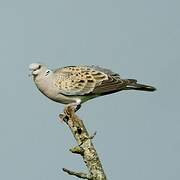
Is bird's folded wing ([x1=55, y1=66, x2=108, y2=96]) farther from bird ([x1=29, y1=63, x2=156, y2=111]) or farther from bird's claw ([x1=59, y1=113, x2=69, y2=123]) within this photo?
bird's claw ([x1=59, y1=113, x2=69, y2=123])

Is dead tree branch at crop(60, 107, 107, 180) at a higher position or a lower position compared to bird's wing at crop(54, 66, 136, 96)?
higher

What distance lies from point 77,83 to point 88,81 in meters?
0.26

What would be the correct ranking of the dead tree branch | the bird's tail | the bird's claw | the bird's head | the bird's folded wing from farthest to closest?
the bird's tail < the bird's folded wing < the bird's head < the bird's claw < the dead tree branch

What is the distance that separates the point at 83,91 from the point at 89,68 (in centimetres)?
66

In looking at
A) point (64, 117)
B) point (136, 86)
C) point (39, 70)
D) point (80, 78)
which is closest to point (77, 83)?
point (80, 78)

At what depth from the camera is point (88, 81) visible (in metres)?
Result: 16.9

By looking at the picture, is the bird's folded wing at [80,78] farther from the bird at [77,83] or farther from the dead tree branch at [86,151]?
the dead tree branch at [86,151]

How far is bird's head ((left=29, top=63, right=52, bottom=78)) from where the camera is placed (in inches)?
635

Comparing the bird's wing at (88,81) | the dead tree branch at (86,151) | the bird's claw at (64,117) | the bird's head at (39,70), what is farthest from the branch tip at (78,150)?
the bird's wing at (88,81)

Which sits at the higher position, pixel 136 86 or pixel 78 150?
pixel 78 150

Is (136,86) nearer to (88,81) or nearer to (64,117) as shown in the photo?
(88,81)

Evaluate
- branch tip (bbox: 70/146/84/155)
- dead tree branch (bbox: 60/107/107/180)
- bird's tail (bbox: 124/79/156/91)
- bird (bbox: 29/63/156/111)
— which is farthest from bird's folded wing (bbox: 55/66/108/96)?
branch tip (bbox: 70/146/84/155)

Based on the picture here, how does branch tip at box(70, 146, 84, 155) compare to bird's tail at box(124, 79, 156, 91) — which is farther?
bird's tail at box(124, 79, 156, 91)

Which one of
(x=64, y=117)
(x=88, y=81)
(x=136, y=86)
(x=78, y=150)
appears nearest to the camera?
(x=78, y=150)
